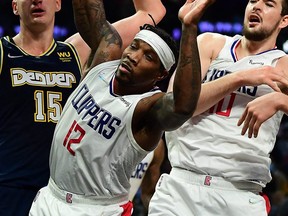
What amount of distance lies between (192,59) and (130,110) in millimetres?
546

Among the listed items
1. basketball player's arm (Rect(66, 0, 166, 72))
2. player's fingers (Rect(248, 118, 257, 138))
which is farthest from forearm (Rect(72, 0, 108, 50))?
player's fingers (Rect(248, 118, 257, 138))

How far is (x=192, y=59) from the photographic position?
379 cm

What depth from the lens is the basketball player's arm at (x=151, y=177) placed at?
685 centimetres

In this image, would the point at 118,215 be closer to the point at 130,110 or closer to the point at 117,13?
the point at 130,110

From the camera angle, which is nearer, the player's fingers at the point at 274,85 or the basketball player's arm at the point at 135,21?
the player's fingers at the point at 274,85

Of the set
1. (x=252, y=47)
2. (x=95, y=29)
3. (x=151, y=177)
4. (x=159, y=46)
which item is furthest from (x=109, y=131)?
(x=151, y=177)

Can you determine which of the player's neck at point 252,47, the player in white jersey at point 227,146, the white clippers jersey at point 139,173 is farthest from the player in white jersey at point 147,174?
the player's neck at point 252,47

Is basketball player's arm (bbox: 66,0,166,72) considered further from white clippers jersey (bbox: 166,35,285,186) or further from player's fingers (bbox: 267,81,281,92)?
player's fingers (bbox: 267,81,281,92)

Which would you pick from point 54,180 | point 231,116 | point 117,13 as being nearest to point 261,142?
point 231,116

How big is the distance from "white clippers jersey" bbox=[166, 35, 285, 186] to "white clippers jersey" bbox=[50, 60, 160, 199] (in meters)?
0.52

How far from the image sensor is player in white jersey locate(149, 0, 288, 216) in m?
4.63

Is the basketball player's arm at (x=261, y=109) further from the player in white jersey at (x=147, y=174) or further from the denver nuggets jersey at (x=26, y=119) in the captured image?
the player in white jersey at (x=147, y=174)

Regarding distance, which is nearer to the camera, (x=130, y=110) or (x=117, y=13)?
(x=130, y=110)

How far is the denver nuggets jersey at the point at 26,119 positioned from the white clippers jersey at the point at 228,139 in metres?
0.85
